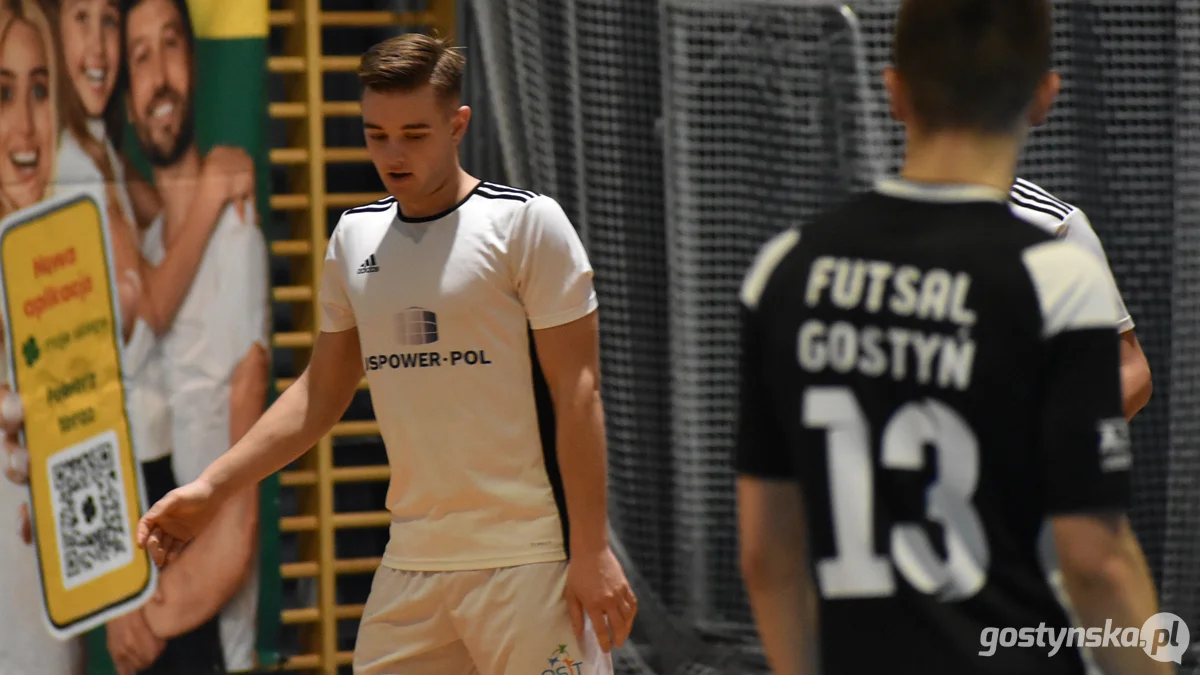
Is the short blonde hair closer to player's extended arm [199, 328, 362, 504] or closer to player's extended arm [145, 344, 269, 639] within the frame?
player's extended arm [199, 328, 362, 504]

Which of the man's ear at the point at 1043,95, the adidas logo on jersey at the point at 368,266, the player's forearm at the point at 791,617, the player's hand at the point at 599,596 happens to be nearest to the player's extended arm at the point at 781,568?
the player's forearm at the point at 791,617

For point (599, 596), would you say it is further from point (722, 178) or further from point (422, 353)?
point (722, 178)

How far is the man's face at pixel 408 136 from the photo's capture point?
7.41 ft

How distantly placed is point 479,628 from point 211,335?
1.89 m

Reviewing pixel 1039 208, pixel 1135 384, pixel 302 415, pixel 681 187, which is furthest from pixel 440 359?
pixel 681 187

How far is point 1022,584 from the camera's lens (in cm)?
121

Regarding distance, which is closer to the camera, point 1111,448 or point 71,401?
point 1111,448

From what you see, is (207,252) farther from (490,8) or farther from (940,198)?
(940,198)

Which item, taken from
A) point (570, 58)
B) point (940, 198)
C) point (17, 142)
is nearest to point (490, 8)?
point (570, 58)

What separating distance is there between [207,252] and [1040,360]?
120 inches

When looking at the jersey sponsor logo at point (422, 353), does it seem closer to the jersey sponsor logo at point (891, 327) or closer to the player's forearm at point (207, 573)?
the jersey sponsor logo at point (891, 327)

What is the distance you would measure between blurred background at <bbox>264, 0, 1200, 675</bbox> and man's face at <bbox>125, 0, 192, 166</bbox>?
0.36 metres

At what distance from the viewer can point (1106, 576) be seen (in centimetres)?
116

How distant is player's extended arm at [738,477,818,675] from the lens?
4.37 ft
